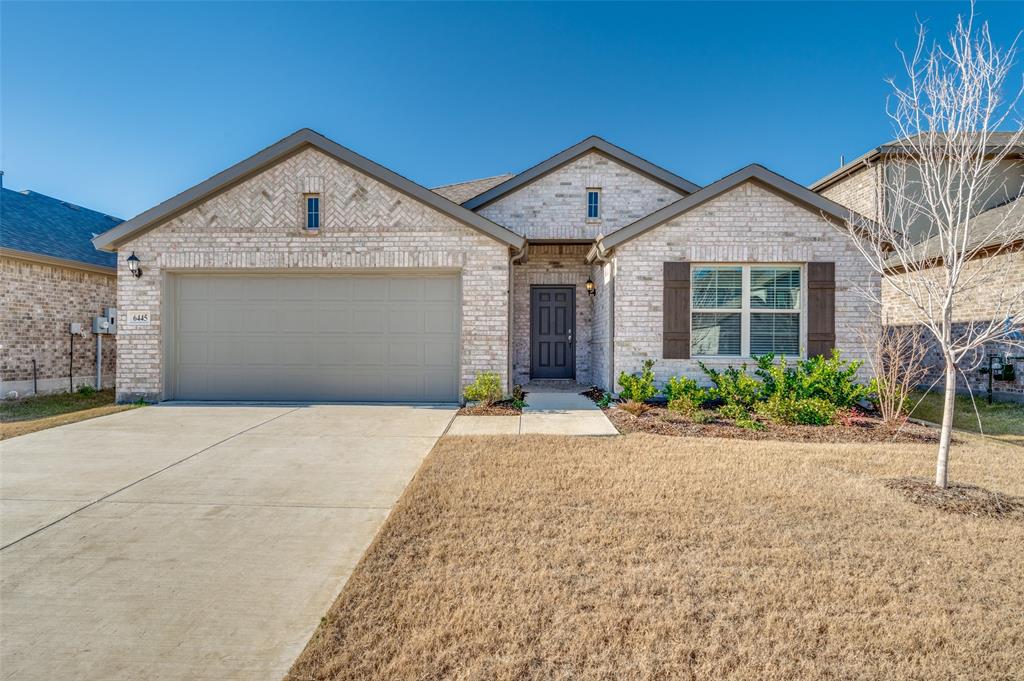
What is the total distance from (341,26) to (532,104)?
5818mm

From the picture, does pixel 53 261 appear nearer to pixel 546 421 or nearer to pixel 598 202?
pixel 546 421

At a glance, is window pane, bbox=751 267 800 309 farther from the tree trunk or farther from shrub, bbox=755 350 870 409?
the tree trunk

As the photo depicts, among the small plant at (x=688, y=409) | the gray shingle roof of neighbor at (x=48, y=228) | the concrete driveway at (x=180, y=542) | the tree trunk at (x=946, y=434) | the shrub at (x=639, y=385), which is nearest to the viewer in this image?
the concrete driveway at (x=180, y=542)

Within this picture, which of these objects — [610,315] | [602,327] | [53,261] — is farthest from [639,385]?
[53,261]

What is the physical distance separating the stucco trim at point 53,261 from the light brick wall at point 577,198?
9.47 m

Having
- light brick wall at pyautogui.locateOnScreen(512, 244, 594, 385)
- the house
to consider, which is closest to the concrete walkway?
the house

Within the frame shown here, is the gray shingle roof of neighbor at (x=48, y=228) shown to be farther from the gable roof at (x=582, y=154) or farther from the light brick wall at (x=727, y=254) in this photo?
the light brick wall at (x=727, y=254)

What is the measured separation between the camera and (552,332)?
1231 centimetres

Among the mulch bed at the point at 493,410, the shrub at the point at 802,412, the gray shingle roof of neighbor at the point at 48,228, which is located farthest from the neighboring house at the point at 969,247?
the gray shingle roof of neighbor at the point at 48,228

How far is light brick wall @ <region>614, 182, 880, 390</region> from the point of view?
8984mm

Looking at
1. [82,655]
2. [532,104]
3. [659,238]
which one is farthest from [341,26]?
[82,655]

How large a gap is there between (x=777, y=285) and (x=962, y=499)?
18.5 ft

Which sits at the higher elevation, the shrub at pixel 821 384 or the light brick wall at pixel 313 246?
the light brick wall at pixel 313 246

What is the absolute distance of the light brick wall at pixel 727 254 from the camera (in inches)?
354
